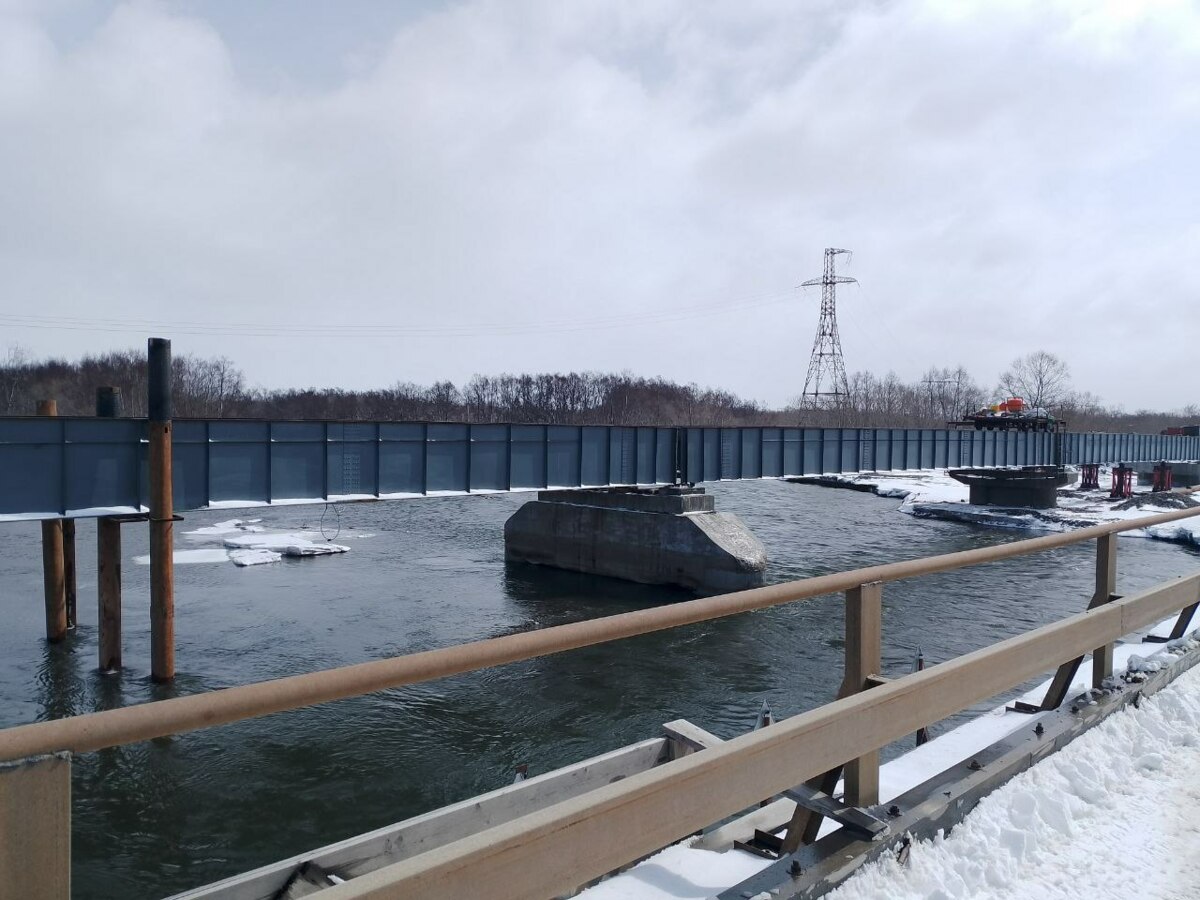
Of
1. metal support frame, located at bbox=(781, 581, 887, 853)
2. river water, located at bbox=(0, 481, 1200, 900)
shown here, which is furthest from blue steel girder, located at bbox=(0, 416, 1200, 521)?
metal support frame, located at bbox=(781, 581, 887, 853)

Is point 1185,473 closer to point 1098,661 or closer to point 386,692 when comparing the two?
point 386,692

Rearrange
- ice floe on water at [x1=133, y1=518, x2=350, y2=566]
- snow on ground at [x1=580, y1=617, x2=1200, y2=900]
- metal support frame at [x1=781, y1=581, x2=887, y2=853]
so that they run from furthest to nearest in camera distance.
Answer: ice floe on water at [x1=133, y1=518, x2=350, y2=566] < metal support frame at [x1=781, y1=581, x2=887, y2=853] < snow on ground at [x1=580, y1=617, x2=1200, y2=900]

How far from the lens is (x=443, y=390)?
5089 inches

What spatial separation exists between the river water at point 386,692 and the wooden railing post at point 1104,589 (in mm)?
9093

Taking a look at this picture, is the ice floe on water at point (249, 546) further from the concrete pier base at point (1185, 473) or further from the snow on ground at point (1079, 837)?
the concrete pier base at point (1185, 473)

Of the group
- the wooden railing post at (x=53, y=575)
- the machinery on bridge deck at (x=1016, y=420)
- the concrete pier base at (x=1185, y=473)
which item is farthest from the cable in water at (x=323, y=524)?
the concrete pier base at (x=1185, y=473)

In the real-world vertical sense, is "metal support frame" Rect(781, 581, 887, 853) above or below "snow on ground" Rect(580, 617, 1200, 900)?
above

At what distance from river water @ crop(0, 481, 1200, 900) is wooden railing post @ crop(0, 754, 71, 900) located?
9.67 metres

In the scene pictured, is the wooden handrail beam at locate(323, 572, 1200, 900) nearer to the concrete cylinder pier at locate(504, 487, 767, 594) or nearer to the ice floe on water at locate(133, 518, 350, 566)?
the concrete cylinder pier at locate(504, 487, 767, 594)

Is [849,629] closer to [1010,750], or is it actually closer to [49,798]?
[1010,750]

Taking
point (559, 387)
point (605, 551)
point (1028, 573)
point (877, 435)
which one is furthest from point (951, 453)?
point (559, 387)

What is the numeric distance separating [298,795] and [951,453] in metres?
39.3

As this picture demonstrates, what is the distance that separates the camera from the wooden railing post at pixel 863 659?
3570 millimetres

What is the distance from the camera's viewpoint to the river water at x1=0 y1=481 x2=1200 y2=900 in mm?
11672
